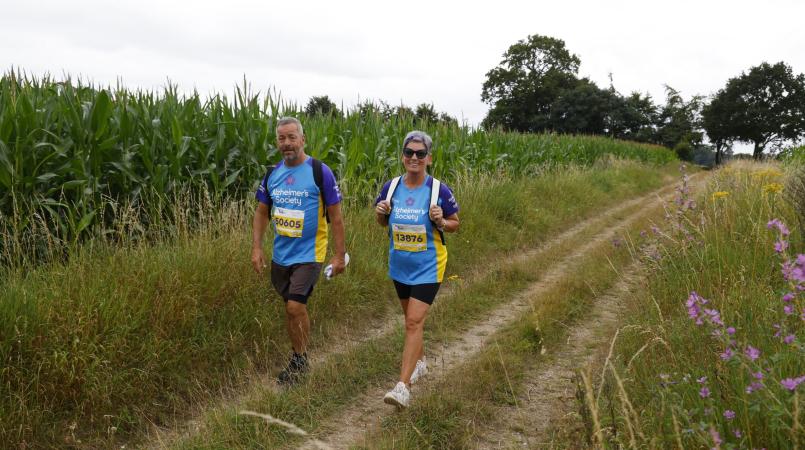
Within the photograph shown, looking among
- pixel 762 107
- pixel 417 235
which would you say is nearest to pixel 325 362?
pixel 417 235

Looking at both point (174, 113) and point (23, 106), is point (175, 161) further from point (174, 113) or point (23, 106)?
point (23, 106)

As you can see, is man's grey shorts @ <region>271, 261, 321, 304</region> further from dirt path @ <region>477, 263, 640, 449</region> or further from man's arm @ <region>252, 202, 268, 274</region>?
dirt path @ <region>477, 263, 640, 449</region>

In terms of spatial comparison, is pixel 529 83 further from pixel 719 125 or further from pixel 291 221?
pixel 291 221

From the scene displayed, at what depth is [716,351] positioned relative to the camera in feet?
10.3

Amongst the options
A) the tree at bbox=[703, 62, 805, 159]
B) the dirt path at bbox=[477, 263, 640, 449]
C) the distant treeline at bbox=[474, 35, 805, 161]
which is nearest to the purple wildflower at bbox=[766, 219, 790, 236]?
the dirt path at bbox=[477, 263, 640, 449]

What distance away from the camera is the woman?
3.81 metres

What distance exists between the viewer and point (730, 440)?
2.27 m

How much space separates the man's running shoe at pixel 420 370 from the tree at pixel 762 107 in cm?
5821

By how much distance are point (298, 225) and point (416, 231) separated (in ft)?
3.16

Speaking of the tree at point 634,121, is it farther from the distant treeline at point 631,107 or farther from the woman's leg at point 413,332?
the woman's leg at point 413,332

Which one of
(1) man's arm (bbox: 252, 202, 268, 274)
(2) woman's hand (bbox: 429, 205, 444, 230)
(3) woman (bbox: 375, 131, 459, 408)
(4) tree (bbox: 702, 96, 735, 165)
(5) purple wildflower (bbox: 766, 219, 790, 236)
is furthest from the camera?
(4) tree (bbox: 702, 96, 735, 165)

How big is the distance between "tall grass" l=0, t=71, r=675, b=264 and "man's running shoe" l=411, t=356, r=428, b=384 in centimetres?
264

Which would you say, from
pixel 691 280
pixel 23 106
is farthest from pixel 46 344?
pixel 691 280

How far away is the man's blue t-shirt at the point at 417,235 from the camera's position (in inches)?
152
